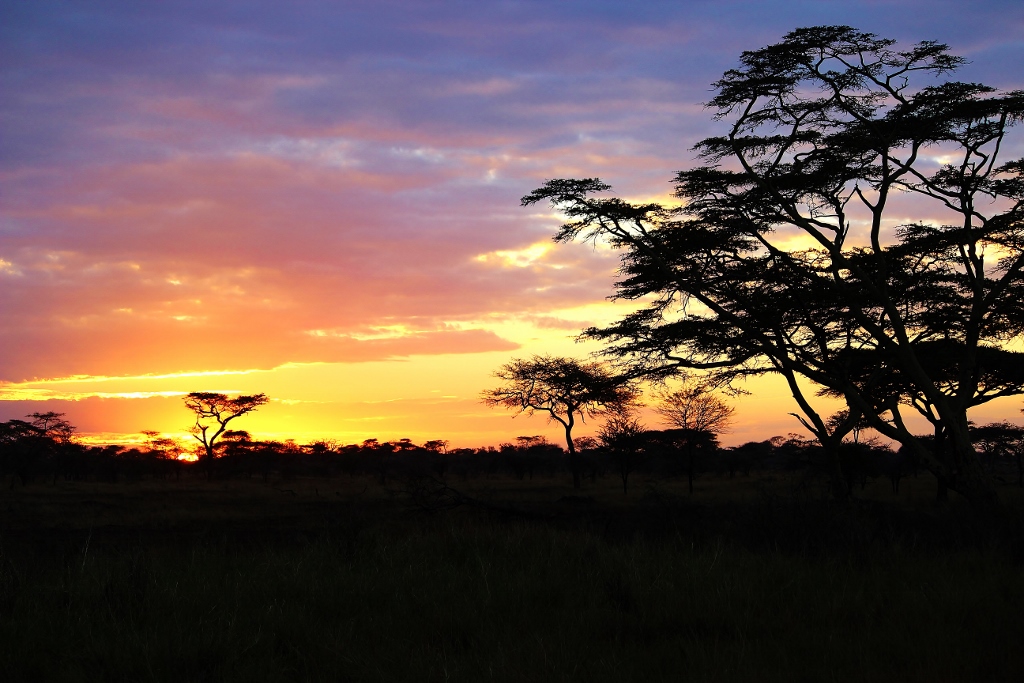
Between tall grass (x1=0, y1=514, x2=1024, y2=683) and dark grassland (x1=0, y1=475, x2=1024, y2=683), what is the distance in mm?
21

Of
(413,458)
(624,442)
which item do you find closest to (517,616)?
(624,442)

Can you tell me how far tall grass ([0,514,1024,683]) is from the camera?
516 centimetres

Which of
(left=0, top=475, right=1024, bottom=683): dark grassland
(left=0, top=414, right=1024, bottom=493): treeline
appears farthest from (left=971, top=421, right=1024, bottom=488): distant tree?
(left=0, top=475, right=1024, bottom=683): dark grassland

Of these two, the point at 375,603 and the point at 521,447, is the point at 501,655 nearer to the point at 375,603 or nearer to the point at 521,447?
the point at 375,603

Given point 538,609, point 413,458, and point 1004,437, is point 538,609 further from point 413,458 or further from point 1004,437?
point 413,458

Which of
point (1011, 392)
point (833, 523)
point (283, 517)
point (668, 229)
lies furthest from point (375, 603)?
point (1011, 392)

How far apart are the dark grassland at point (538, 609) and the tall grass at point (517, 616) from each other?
0.07 feet

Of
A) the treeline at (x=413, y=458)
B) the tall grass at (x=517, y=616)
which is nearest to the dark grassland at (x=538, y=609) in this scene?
the tall grass at (x=517, y=616)

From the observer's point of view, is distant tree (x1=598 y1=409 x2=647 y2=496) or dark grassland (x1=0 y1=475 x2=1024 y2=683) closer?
dark grassland (x1=0 y1=475 x2=1024 y2=683)

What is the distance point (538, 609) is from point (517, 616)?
0.29 meters

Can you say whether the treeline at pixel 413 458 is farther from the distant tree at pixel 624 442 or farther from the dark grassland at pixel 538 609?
the dark grassland at pixel 538 609

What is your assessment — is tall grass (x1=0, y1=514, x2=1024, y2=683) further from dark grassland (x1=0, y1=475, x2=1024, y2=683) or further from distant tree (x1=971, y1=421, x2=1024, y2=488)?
distant tree (x1=971, y1=421, x2=1024, y2=488)

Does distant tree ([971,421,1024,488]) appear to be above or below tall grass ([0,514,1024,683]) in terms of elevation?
above

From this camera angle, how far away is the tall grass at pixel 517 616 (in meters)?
5.16
